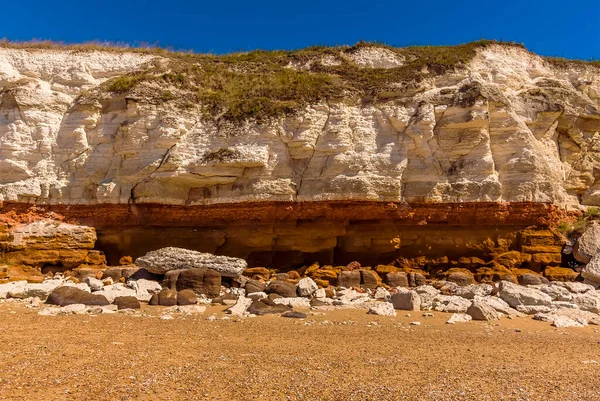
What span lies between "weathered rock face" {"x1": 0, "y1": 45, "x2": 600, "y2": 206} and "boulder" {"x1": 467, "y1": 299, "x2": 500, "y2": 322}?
665cm

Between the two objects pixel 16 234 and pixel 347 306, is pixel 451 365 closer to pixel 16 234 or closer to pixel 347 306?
pixel 347 306

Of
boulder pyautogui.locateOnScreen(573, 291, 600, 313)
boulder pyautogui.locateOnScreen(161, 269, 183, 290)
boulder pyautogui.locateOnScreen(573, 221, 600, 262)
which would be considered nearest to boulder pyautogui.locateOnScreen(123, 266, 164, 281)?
boulder pyautogui.locateOnScreen(161, 269, 183, 290)

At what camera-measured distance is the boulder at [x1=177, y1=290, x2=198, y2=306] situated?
1099 cm

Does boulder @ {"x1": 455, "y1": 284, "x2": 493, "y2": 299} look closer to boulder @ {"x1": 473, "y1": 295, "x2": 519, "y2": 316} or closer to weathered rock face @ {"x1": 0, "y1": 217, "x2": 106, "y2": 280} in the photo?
boulder @ {"x1": 473, "y1": 295, "x2": 519, "y2": 316}

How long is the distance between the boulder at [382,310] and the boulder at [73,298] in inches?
248

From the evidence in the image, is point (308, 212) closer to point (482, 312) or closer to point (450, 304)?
point (450, 304)

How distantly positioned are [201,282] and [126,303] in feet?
8.30

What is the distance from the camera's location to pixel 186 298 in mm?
11156

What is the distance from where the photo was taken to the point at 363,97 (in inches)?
705

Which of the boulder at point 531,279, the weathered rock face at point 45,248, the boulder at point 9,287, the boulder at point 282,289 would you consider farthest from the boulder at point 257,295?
the boulder at point 531,279

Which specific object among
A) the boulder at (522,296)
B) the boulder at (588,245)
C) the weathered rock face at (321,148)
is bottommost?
the boulder at (522,296)

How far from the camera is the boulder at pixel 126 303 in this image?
10289mm

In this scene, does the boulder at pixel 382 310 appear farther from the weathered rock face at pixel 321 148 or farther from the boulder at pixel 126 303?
the weathered rock face at pixel 321 148

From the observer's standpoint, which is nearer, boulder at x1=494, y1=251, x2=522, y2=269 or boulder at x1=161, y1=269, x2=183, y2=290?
boulder at x1=161, y1=269, x2=183, y2=290
